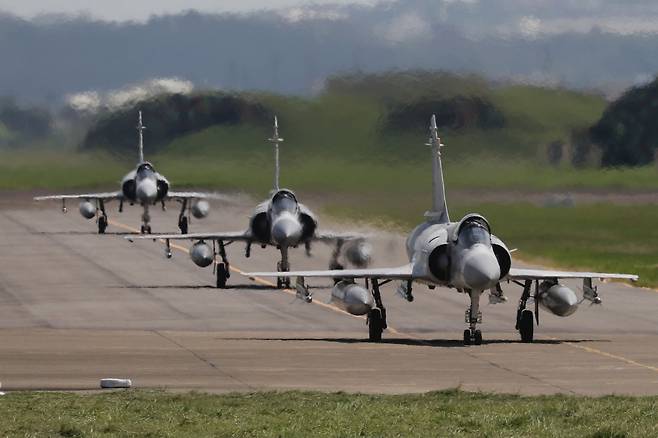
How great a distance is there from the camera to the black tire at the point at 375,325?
38.4 metres

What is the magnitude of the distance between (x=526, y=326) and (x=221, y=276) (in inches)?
600

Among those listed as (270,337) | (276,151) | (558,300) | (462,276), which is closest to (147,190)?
(276,151)

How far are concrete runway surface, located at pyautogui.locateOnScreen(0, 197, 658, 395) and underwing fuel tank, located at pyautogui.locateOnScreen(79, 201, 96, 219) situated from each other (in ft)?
54.7

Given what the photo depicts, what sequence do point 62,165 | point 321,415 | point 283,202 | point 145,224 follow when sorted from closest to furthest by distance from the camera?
point 321,415 < point 283,202 < point 62,165 < point 145,224

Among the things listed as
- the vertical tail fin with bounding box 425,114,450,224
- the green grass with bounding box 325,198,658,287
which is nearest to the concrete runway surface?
the green grass with bounding box 325,198,658,287

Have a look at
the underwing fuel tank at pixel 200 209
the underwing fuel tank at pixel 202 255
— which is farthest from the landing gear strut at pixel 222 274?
the underwing fuel tank at pixel 200 209

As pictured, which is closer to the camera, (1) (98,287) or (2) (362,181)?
(1) (98,287)

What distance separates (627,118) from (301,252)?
13699 millimetres

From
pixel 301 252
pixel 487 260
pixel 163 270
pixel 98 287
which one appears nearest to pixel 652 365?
pixel 487 260

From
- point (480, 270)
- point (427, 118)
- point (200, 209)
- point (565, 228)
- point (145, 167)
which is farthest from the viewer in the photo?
point (200, 209)

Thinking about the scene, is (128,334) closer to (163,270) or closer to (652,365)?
(652,365)

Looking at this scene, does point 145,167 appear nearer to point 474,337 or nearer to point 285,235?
point 285,235

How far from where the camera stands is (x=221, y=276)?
5200 centimetres

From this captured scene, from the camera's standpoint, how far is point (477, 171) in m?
55.3
